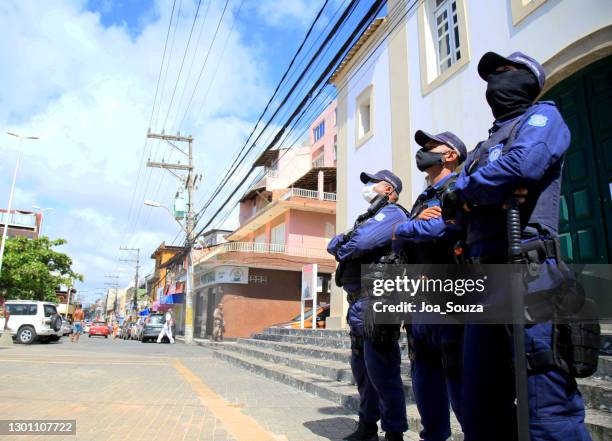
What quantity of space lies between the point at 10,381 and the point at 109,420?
330 centimetres

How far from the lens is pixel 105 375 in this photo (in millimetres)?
7594

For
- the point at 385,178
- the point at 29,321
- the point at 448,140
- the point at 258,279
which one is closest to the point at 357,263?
the point at 385,178

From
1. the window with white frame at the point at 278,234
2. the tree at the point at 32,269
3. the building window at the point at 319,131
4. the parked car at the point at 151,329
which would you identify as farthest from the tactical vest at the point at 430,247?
the building window at the point at 319,131

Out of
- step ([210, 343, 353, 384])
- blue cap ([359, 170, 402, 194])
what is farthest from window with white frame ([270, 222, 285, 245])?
blue cap ([359, 170, 402, 194])

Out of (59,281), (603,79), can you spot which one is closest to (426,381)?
(603,79)

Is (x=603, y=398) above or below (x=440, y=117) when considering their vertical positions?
below

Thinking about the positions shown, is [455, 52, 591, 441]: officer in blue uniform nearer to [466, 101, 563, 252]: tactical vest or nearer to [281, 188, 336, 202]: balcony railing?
[466, 101, 563, 252]: tactical vest

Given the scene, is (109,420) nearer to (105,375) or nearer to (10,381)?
(10,381)

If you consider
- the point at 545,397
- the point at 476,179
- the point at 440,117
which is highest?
the point at 440,117

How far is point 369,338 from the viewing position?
318cm

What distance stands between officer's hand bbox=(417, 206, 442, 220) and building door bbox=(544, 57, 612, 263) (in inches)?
166

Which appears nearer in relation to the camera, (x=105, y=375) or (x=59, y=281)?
(x=105, y=375)

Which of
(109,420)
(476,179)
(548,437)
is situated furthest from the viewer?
(109,420)

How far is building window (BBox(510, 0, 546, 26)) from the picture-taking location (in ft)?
22.6
